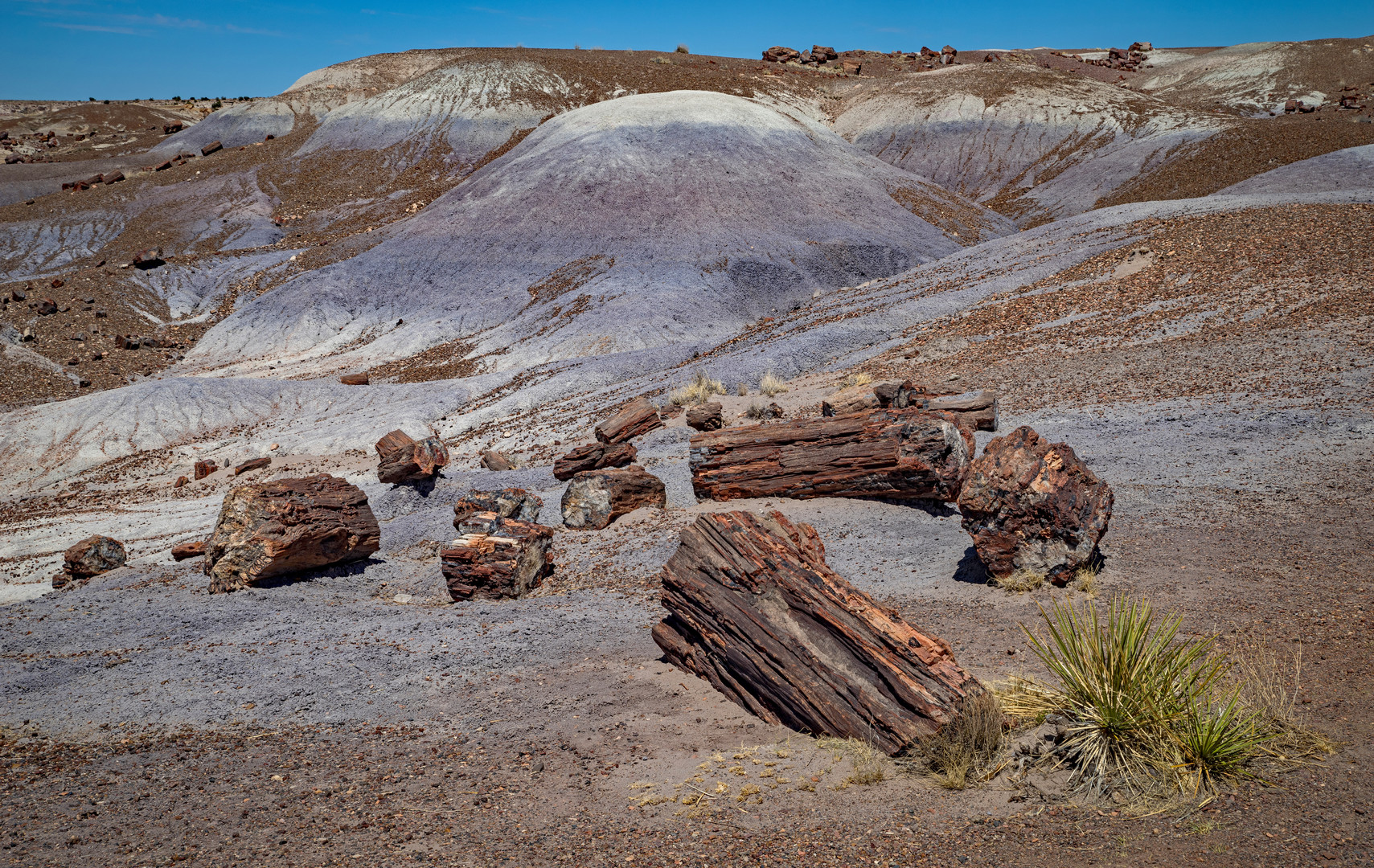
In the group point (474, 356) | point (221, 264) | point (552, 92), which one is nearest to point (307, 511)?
point (474, 356)

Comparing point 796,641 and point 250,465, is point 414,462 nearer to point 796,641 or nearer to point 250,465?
point 250,465

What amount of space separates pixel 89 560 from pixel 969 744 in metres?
14.0

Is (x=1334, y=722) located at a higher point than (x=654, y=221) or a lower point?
lower

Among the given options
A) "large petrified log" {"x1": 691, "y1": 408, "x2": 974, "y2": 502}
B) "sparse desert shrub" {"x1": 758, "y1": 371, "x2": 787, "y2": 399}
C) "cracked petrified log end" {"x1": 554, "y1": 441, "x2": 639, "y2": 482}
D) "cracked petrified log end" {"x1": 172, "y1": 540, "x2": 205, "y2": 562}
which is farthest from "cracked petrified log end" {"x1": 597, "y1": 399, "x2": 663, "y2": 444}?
"cracked petrified log end" {"x1": 172, "y1": 540, "x2": 205, "y2": 562}

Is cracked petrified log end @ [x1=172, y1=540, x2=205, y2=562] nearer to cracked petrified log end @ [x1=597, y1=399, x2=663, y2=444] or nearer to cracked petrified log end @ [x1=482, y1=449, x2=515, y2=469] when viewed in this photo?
cracked petrified log end @ [x1=482, y1=449, x2=515, y2=469]

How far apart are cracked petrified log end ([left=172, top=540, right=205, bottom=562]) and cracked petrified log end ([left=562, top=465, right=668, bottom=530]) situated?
623cm

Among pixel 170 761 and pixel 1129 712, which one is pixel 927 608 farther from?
pixel 170 761

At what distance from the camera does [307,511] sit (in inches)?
444

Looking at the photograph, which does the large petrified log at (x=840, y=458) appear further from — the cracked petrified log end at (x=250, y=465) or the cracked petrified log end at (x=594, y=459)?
the cracked petrified log end at (x=250, y=465)

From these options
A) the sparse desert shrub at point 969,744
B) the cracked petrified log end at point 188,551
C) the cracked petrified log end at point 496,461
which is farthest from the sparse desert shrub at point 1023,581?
the cracked petrified log end at point 188,551

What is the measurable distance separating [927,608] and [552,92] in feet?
174

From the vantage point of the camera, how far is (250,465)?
20.5 m

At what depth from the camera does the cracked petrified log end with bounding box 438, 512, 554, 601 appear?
10.4 m

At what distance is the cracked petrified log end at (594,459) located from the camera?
15.1m
